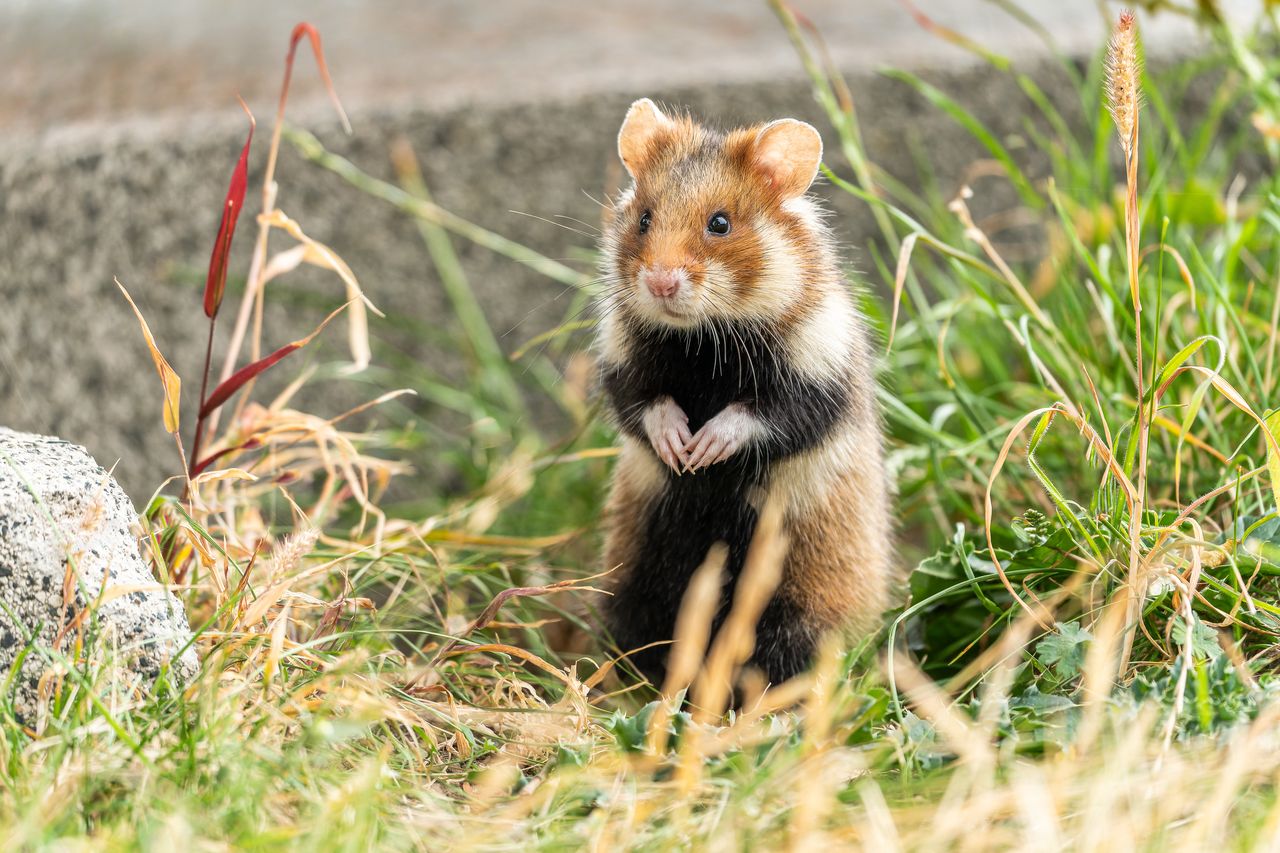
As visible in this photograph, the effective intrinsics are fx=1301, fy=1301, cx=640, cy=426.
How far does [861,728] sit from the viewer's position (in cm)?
217

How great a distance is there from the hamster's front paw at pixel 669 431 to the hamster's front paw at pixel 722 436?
0.08 feet

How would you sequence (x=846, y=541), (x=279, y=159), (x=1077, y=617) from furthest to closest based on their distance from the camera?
(x=279, y=159), (x=846, y=541), (x=1077, y=617)

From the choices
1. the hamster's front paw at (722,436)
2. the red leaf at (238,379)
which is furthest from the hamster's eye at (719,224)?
the red leaf at (238,379)

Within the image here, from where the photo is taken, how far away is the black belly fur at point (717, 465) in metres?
2.79

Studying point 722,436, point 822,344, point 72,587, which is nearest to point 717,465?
point 722,436

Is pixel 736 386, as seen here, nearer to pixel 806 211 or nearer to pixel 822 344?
pixel 822 344

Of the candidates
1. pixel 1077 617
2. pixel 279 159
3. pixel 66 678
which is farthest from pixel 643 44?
pixel 66 678

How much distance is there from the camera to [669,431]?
2.78m

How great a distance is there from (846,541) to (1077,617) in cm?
58

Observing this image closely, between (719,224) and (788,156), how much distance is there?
0.22 meters

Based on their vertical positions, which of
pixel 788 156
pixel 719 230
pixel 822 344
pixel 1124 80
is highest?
pixel 1124 80

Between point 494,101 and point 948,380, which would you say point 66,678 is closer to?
point 948,380

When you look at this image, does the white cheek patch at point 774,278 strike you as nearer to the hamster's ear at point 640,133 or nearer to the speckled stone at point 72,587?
the hamster's ear at point 640,133

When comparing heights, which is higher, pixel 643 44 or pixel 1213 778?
pixel 643 44
